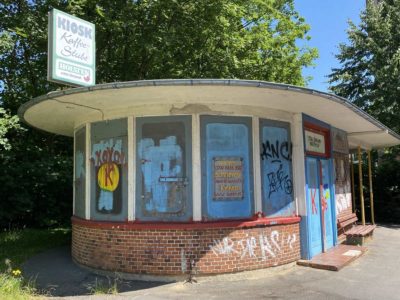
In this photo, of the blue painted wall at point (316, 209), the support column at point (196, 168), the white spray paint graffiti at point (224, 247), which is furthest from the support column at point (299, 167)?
the support column at point (196, 168)

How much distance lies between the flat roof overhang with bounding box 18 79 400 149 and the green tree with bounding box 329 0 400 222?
9.27m

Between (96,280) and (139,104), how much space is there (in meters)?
3.17

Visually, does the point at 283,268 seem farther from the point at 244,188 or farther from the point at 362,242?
the point at 362,242

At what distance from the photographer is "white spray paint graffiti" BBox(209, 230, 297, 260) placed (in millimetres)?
7695

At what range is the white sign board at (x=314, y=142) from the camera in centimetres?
956

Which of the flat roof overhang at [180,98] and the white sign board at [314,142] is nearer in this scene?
the flat roof overhang at [180,98]

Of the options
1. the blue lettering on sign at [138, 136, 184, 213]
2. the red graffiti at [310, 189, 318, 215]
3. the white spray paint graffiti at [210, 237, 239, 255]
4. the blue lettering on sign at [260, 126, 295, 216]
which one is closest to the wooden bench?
the red graffiti at [310, 189, 318, 215]

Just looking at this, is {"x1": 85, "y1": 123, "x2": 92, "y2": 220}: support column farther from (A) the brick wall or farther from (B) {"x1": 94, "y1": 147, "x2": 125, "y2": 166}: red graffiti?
(A) the brick wall

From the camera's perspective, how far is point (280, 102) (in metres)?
8.04

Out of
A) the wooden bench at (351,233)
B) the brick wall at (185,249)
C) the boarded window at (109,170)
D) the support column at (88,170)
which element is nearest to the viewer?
the brick wall at (185,249)

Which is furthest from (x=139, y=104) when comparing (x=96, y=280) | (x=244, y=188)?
(x=96, y=280)

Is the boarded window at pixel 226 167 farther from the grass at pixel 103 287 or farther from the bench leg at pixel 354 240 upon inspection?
the bench leg at pixel 354 240

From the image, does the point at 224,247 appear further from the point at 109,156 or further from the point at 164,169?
the point at 109,156

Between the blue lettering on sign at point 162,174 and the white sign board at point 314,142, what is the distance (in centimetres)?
315
